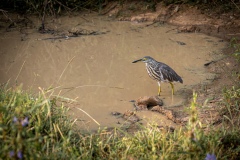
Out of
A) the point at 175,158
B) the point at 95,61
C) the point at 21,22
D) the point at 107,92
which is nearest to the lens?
the point at 175,158

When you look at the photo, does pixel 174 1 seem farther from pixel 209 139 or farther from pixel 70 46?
pixel 209 139

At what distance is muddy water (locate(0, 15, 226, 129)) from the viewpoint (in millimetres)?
7233

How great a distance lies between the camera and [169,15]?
11.4 m

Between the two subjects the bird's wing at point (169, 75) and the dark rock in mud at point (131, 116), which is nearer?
the dark rock in mud at point (131, 116)

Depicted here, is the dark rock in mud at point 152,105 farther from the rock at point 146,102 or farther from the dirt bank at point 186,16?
the dirt bank at point 186,16

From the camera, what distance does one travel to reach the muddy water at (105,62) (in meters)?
7.23

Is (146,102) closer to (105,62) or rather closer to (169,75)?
(169,75)

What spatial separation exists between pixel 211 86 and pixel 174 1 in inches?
178

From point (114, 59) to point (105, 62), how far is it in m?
0.27

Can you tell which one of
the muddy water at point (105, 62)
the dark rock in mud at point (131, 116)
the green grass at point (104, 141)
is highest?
the green grass at point (104, 141)

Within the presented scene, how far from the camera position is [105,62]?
8.77 metres

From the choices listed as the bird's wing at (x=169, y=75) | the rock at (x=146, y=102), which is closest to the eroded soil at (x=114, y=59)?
the rock at (x=146, y=102)

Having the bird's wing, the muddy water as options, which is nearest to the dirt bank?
the muddy water

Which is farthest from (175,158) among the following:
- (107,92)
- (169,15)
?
(169,15)
